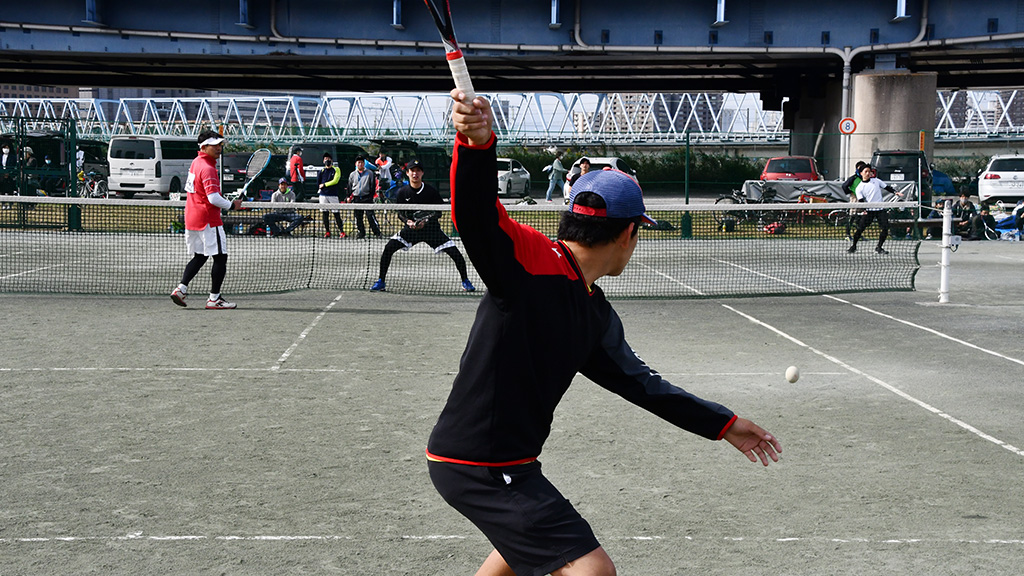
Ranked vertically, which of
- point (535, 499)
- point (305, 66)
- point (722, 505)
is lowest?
point (722, 505)

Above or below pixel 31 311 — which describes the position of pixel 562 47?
above

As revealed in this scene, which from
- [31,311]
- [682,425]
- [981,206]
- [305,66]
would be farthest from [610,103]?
[682,425]

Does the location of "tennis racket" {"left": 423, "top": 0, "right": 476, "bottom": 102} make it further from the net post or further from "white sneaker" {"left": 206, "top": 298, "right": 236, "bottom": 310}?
the net post

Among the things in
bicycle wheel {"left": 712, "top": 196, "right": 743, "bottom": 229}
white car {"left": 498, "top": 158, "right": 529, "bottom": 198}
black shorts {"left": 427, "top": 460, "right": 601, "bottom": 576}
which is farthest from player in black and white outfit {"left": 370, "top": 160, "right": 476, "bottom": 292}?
white car {"left": 498, "top": 158, "right": 529, "bottom": 198}

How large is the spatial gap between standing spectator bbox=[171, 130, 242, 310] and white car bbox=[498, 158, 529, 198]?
971 inches

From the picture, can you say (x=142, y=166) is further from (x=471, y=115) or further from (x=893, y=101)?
(x=471, y=115)

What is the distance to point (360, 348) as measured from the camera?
9.57m

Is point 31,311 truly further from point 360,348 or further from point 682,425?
point 682,425

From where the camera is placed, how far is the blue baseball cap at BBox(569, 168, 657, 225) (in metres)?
2.93

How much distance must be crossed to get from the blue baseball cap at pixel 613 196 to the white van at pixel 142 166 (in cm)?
3240

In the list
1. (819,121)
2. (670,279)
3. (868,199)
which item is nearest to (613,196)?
(670,279)

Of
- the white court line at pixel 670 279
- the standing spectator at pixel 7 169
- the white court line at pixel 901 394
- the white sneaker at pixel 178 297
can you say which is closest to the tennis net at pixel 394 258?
the white court line at pixel 670 279

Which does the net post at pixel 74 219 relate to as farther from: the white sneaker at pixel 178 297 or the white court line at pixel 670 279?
the white court line at pixel 670 279

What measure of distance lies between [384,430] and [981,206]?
23532 mm
